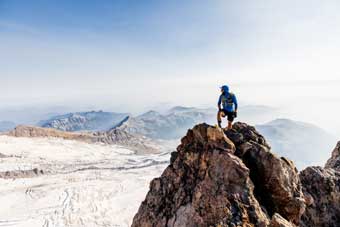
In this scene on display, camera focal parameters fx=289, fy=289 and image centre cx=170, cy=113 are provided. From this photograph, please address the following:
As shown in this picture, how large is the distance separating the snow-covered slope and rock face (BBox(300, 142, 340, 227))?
45.4m

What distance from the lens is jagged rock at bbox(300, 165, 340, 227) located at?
13.4 metres

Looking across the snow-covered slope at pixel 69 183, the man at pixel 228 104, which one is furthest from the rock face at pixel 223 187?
the snow-covered slope at pixel 69 183

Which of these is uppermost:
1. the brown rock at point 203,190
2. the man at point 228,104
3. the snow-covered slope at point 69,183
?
the man at point 228,104

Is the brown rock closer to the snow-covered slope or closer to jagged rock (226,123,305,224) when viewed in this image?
jagged rock (226,123,305,224)

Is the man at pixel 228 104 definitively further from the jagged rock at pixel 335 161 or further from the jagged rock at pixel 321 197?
the jagged rock at pixel 335 161

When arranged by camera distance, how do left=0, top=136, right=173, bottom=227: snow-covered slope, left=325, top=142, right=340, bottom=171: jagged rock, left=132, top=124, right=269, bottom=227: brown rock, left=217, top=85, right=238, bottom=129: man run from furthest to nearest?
left=0, top=136, right=173, bottom=227: snow-covered slope
left=325, top=142, right=340, bottom=171: jagged rock
left=217, top=85, right=238, bottom=129: man
left=132, top=124, right=269, bottom=227: brown rock

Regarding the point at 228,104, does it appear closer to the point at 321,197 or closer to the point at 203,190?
the point at 203,190

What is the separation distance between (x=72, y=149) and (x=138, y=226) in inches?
5222

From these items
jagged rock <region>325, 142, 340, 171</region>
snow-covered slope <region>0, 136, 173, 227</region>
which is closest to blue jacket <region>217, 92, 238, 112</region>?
jagged rock <region>325, 142, 340, 171</region>

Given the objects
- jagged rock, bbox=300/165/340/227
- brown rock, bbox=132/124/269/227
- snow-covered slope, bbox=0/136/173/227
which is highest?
brown rock, bbox=132/124/269/227

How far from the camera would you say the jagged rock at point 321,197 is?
13.4 m

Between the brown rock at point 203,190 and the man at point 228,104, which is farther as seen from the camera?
the man at point 228,104

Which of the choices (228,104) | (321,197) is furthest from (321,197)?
(228,104)

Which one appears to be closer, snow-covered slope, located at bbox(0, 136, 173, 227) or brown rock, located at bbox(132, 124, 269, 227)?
brown rock, located at bbox(132, 124, 269, 227)
